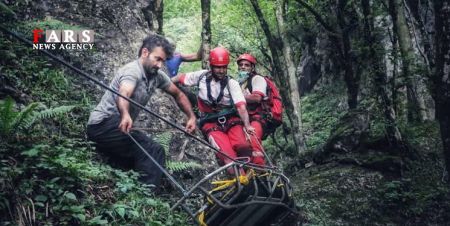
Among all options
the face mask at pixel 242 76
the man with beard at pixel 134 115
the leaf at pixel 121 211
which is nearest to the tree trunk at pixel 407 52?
the face mask at pixel 242 76

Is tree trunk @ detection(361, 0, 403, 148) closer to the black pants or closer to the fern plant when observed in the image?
the black pants

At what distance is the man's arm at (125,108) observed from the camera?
17.2 feet

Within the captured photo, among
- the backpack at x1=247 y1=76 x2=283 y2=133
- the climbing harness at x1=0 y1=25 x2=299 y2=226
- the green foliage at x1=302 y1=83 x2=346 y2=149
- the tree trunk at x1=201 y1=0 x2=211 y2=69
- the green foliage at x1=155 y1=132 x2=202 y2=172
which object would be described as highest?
the tree trunk at x1=201 y1=0 x2=211 y2=69

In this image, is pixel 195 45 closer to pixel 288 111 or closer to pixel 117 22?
pixel 288 111

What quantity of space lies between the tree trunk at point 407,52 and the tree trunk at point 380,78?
1.77 ft

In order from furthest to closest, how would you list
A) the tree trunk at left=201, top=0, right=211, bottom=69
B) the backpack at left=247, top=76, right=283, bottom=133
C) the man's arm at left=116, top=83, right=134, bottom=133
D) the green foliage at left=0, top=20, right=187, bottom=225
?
the tree trunk at left=201, top=0, right=211, bottom=69 < the backpack at left=247, top=76, right=283, bottom=133 < the man's arm at left=116, top=83, right=134, bottom=133 < the green foliage at left=0, top=20, right=187, bottom=225

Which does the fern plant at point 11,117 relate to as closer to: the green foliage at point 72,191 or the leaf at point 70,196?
the green foliage at point 72,191

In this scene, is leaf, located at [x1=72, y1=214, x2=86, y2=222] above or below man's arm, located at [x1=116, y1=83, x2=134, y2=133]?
below

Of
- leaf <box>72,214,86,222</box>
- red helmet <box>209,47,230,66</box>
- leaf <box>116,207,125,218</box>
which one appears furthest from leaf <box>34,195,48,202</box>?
red helmet <box>209,47,230,66</box>

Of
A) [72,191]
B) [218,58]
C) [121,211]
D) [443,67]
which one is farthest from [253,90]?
[72,191]

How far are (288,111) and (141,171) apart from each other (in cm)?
934

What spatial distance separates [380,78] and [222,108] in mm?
4340

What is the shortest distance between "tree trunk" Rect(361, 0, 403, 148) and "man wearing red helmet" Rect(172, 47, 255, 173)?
160 inches

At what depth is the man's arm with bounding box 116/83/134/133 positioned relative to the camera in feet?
17.2
